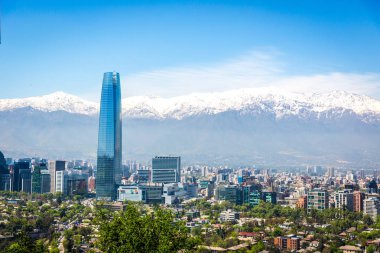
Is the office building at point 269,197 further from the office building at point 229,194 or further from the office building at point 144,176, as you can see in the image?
the office building at point 144,176

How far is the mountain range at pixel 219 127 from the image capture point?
7469 cm

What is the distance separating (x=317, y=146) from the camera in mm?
76438

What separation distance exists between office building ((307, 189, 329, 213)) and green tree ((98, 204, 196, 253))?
1813 cm

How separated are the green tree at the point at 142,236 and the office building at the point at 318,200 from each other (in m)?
18.1

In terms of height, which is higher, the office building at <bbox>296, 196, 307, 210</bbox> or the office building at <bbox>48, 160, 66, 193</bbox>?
the office building at <bbox>48, 160, 66, 193</bbox>

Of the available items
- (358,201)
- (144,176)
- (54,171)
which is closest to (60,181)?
(54,171)

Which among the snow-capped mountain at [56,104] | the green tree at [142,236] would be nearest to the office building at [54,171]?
the green tree at [142,236]

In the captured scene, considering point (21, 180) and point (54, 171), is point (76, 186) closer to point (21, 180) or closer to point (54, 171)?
point (54, 171)

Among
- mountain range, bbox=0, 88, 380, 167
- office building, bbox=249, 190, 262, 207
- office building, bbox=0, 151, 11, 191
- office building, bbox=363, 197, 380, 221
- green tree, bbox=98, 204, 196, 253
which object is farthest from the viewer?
mountain range, bbox=0, 88, 380, 167

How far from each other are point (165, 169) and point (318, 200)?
13628 millimetres

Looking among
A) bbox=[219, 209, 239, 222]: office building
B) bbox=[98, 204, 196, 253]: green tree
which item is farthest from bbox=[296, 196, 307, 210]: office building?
bbox=[98, 204, 196, 253]: green tree

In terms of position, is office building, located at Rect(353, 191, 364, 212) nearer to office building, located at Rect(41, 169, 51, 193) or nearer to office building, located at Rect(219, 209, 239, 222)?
office building, located at Rect(219, 209, 239, 222)

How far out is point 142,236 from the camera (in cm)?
777

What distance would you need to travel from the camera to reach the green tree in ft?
25.2
